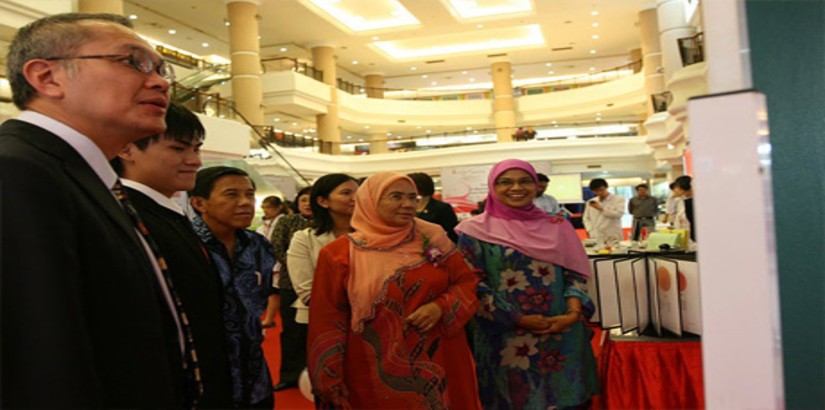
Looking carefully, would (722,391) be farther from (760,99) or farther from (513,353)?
(513,353)

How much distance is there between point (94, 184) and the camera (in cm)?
100

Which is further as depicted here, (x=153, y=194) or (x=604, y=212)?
(x=604, y=212)

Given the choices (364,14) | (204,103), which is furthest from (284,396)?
(364,14)

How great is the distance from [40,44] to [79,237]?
42 cm

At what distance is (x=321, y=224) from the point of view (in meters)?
2.89

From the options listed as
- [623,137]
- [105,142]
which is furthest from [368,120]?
[105,142]

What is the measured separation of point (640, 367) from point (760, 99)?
218 cm

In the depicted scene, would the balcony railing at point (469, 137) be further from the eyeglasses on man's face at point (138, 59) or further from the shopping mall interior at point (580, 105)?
the eyeglasses on man's face at point (138, 59)

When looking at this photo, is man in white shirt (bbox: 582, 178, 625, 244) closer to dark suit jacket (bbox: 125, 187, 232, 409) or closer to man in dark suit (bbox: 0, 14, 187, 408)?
dark suit jacket (bbox: 125, 187, 232, 409)

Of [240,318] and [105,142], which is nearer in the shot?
[105,142]

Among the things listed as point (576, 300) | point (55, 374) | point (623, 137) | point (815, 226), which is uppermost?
point (623, 137)

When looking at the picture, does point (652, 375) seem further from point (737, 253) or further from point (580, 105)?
point (580, 105)

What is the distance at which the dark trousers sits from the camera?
3.78 metres

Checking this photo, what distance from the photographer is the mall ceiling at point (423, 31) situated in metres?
16.8
